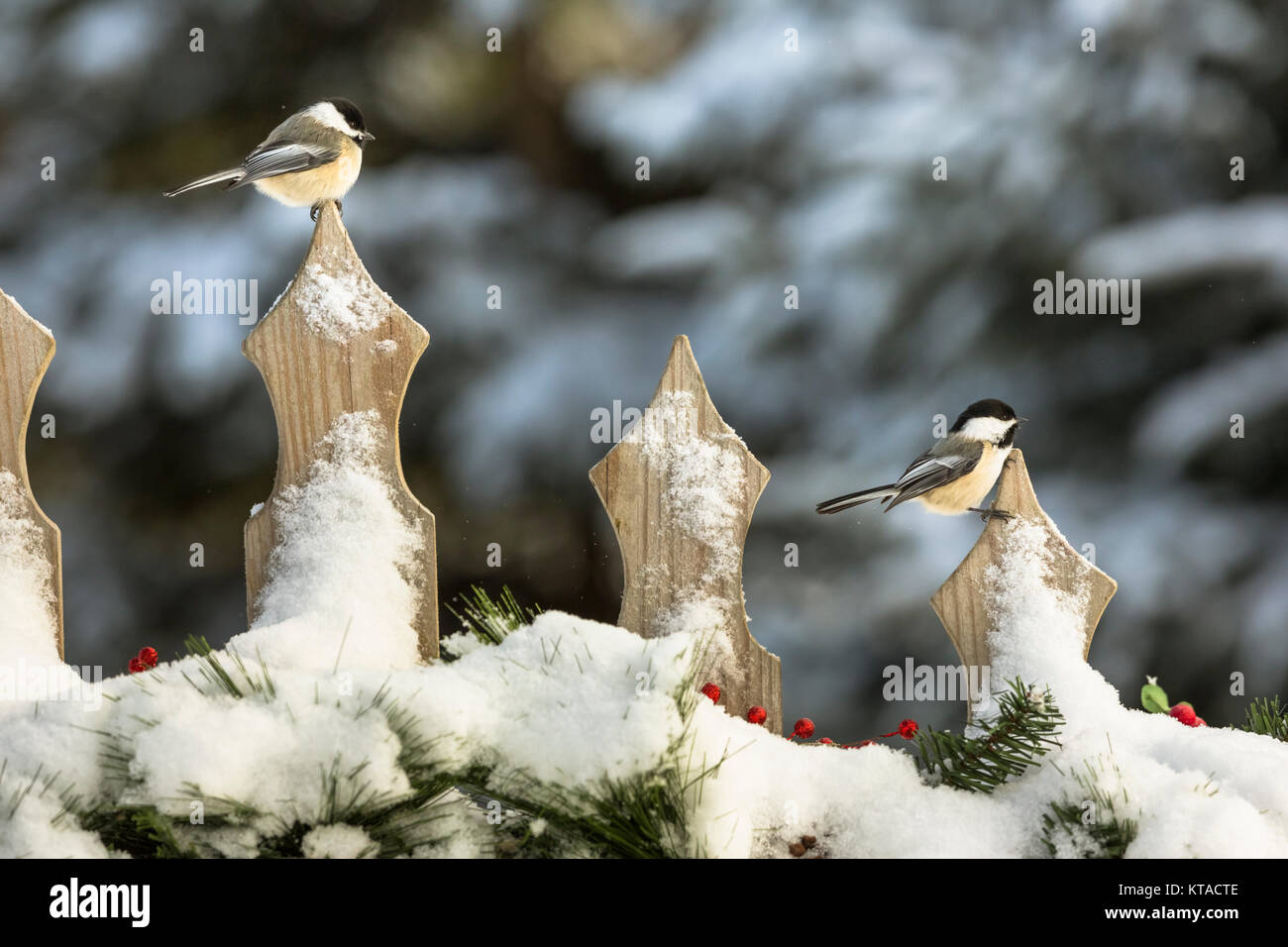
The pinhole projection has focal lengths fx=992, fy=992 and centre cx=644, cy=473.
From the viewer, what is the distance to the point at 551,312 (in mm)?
1926

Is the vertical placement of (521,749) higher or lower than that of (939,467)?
lower

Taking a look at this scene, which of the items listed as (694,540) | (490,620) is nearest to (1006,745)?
(694,540)

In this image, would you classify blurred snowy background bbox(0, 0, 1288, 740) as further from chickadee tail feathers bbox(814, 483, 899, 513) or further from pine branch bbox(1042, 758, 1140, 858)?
pine branch bbox(1042, 758, 1140, 858)

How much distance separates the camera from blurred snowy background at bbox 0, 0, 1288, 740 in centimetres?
188

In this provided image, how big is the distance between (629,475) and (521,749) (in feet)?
1.22

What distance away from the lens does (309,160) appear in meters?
1.21

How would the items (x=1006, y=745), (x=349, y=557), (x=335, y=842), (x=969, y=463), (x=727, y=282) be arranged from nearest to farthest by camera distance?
(x=335, y=842) < (x=1006, y=745) < (x=349, y=557) < (x=969, y=463) < (x=727, y=282)


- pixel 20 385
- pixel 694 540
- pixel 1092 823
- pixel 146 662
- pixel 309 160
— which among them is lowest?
pixel 1092 823

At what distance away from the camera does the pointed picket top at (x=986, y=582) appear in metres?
1.08

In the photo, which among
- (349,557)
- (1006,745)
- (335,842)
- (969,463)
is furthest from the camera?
(969,463)

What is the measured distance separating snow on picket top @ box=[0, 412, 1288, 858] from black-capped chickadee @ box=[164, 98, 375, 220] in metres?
0.45

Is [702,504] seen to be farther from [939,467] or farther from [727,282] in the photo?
[727,282]

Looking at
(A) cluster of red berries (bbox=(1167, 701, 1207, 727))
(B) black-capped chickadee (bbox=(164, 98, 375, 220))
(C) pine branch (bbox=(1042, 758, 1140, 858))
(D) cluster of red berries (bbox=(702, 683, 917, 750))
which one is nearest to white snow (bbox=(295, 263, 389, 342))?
(B) black-capped chickadee (bbox=(164, 98, 375, 220))
